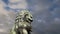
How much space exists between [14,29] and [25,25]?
1051 millimetres

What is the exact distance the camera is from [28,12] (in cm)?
3100

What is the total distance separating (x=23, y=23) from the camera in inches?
1202

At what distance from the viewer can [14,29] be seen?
102ft

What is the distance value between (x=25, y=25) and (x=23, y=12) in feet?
3.67

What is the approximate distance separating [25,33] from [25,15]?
4.87 feet

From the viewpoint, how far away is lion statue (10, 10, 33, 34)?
100ft

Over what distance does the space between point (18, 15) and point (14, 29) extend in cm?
120

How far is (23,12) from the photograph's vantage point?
3091cm

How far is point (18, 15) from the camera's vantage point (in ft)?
101

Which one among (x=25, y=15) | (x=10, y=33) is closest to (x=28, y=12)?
(x=25, y=15)

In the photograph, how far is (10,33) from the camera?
102 feet

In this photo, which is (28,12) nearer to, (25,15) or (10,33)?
(25,15)

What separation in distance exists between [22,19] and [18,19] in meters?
0.34

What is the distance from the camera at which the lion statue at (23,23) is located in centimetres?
3056
